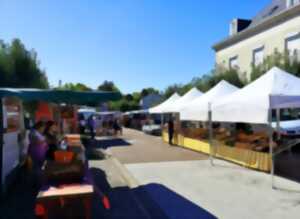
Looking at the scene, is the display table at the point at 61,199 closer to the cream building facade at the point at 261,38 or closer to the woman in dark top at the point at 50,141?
the woman in dark top at the point at 50,141

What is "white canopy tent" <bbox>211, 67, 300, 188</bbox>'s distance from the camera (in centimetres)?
915

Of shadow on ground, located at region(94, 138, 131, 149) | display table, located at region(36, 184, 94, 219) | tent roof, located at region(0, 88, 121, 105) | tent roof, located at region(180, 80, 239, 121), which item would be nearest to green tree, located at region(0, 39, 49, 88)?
shadow on ground, located at region(94, 138, 131, 149)

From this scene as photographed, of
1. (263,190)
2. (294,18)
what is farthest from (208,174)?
(294,18)

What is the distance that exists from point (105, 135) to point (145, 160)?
15.3m

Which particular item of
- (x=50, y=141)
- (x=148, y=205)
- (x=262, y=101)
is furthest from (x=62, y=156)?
(x=262, y=101)

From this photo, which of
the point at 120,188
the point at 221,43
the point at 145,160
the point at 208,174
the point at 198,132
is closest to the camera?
the point at 120,188

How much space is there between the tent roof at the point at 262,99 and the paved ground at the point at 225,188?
1725 millimetres

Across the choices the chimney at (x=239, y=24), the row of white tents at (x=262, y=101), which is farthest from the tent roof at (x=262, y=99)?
the chimney at (x=239, y=24)

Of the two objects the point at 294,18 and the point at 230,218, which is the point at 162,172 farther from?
the point at 294,18

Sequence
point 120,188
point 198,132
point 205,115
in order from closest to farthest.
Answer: point 120,188 < point 205,115 < point 198,132

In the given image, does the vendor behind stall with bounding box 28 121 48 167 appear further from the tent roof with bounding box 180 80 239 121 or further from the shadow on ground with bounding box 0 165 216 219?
the tent roof with bounding box 180 80 239 121

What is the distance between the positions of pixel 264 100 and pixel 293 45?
634 inches

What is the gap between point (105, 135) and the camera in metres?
28.2

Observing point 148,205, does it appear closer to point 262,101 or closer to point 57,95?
point 57,95
